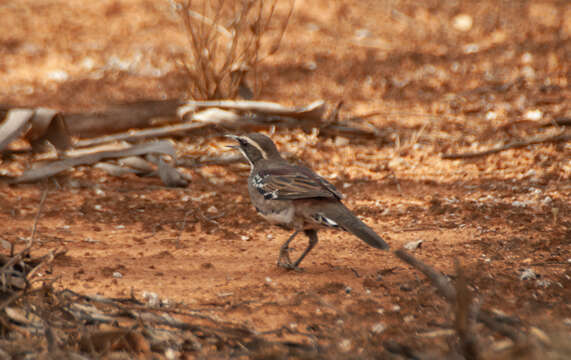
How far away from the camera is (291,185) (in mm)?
4625

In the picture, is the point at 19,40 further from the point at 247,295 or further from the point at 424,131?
the point at 247,295

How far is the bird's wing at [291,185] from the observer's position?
14.7 ft

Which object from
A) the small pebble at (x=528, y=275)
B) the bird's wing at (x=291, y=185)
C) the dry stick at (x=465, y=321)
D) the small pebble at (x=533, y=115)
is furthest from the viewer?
the small pebble at (x=533, y=115)

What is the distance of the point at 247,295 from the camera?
4.13m

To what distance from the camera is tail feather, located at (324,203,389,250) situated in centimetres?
404

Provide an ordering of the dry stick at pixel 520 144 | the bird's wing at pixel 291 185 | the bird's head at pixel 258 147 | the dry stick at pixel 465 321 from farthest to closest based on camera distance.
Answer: the dry stick at pixel 520 144 → the bird's head at pixel 258 147 → the bird's wing at pixel 291 185 → the dry stick at pixel 465 321

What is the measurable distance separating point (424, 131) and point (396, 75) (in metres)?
2.19

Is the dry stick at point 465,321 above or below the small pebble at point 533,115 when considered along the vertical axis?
above

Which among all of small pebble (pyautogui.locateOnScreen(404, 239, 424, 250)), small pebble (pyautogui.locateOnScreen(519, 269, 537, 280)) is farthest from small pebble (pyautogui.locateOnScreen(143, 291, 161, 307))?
small pebble (pyautogui.locateOnScreen(519, 269, 537, 280))

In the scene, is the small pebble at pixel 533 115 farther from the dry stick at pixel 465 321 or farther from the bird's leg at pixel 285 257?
the dry stick at pixel 465 321

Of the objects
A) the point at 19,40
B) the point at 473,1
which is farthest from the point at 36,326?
the point at 473,1

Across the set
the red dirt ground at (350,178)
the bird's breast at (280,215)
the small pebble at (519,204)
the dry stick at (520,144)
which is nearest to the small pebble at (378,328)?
the red dirt ground at (350,178)

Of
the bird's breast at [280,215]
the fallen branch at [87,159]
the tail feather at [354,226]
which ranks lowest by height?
the fallen branch at [87,159]

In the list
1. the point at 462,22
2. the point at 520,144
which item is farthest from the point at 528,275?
the point at 462,22
